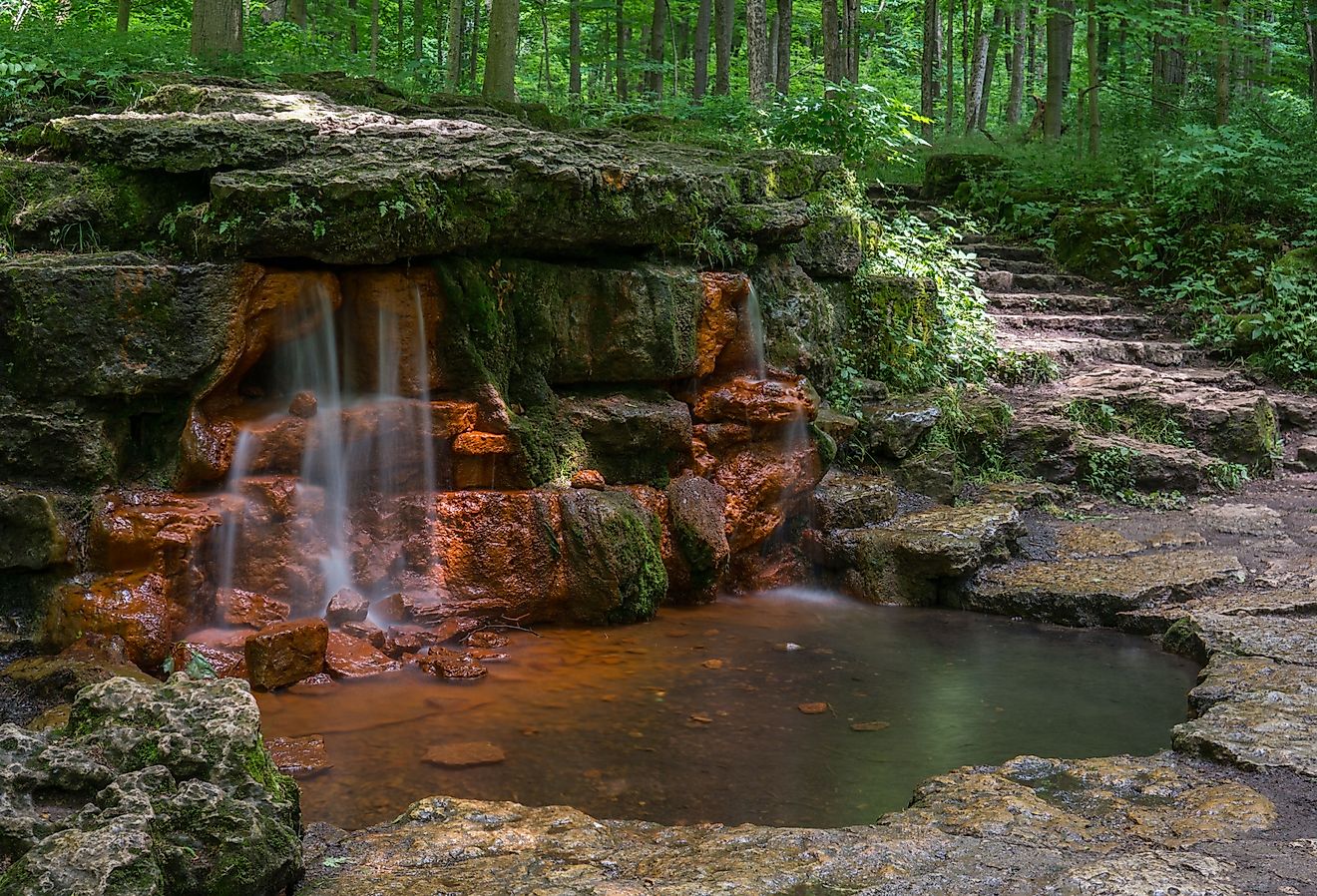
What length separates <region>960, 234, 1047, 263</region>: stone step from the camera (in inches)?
592

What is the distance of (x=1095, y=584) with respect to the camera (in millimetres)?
7828

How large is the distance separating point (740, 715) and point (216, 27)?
9285mm

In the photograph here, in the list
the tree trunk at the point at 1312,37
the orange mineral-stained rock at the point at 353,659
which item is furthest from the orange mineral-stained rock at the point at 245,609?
the tree trunk at the point at 1312,37

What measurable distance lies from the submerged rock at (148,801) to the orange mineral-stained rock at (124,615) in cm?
266

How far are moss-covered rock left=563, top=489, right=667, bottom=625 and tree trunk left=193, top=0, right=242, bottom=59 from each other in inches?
266

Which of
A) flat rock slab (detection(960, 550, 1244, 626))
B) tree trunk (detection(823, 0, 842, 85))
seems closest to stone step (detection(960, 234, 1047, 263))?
tree trunk (detection(823, 0, 842, 85))

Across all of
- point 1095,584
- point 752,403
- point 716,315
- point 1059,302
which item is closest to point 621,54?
point 1059,302

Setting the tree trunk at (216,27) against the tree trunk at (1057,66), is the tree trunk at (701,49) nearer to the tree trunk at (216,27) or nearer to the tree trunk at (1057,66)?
the tree trunk at (1057,66)

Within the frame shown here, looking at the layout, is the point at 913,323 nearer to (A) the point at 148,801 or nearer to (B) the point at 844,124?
(B) the point at 844,124

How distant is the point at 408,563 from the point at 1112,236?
36.6 feet

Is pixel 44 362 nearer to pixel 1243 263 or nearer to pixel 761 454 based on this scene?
pixel 761 454

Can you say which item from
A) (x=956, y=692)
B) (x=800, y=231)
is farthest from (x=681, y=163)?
(x=956, y=692)

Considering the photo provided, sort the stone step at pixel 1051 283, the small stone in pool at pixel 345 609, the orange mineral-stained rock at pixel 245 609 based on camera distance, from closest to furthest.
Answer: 1. the orange mineral-stained rock at pixel 245 609
2. the small stone in pool at pixel 345 609
3. the stone step at pixel 1051 283

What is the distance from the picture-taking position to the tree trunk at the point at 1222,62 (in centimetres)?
1513
